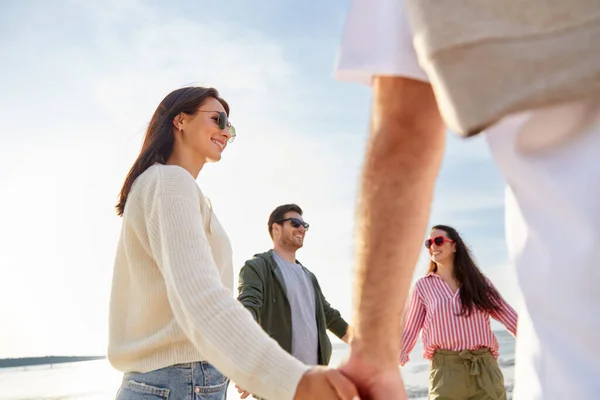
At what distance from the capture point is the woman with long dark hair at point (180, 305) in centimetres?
186

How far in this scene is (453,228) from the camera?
7297 millimetres

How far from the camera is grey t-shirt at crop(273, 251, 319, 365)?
19.6ft

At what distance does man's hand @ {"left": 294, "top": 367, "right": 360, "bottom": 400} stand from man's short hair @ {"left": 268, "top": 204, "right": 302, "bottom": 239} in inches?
211

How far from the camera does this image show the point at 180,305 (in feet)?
6.96

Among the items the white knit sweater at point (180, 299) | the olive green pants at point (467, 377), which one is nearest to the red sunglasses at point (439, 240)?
the olive green pants at point (467, 377)

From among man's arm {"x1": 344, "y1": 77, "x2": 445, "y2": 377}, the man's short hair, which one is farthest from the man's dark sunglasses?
man's arm {"x1": 344, "y1": 77, "x2": 445, "y2": 377}

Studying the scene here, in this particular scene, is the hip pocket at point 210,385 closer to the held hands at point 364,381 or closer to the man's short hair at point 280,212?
the held hands at point 364,381

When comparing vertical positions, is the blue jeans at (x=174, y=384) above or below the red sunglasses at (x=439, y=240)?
below

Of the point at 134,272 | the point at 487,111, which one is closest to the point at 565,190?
the point at 487,111

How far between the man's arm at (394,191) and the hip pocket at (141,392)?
129 centimetres

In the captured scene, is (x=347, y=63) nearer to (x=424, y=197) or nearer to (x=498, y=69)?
(x=424, y=197)

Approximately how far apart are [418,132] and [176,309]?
119 cm

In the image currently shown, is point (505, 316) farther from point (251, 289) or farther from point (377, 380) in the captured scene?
point (377, 380)

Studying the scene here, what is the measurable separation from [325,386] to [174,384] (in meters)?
0.89
